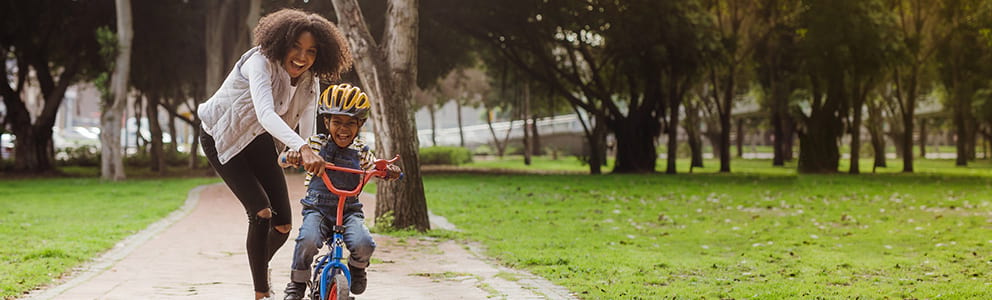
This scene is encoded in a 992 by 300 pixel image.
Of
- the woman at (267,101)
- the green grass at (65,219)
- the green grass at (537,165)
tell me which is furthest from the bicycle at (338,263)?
the green grass at (537,165)

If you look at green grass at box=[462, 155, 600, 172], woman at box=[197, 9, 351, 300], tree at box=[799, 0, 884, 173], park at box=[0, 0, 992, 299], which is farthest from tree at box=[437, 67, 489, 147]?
woman at box=[197, 9, 351, 300]

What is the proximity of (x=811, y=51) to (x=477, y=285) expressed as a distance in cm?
2587

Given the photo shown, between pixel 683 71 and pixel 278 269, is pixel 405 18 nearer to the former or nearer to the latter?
pixel 278 269

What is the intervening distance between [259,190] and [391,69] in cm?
714

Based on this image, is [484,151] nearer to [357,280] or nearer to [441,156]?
[441,156]

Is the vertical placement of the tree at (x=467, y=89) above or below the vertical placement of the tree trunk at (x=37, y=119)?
above

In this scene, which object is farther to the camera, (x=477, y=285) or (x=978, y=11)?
(x=978, y=11)

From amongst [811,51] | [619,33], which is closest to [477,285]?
[619,33]

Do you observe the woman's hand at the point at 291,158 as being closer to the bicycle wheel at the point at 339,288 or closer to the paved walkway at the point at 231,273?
the bicycle wheel at the point at 339,288

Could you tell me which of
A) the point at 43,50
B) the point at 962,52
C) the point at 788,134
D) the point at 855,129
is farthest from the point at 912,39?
the point at 43,50

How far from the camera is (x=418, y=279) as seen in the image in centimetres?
850

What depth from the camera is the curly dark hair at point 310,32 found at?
5371 mm

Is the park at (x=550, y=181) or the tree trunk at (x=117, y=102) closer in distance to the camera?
the park at (x=550, y=181)

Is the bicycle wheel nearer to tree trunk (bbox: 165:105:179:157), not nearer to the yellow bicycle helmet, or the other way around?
the yellow bicycle helmet
